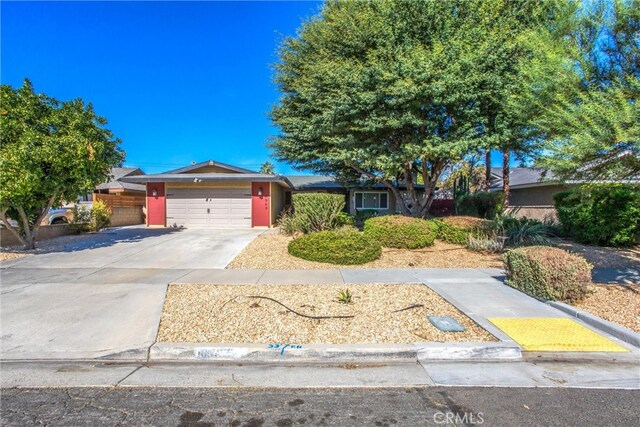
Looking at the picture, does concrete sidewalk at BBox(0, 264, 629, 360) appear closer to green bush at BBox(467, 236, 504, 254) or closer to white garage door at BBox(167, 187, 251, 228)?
green bush at BBox(467, 236, 504, 254)

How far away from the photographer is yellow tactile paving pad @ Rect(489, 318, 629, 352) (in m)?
3.75

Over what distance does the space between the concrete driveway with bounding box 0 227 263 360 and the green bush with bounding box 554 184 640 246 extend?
10.9m

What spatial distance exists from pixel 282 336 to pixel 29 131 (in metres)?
9.78

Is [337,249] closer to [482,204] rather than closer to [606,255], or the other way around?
[606,255]

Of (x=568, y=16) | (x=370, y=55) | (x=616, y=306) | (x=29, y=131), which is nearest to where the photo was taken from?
(x=616, y=306)

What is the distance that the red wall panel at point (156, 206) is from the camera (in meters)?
17.0

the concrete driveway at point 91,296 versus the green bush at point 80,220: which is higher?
the green bush at point 80,220

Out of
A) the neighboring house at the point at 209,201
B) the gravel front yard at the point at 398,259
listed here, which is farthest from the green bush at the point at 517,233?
the neighboring house at the point at 209,201

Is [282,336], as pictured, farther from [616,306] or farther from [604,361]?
[616,306]

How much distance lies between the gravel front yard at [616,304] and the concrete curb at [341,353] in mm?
2054

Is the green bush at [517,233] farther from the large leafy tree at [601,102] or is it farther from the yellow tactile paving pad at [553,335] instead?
the yellow tactile paving pad at [553,335]

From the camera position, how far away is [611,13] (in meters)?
5.37

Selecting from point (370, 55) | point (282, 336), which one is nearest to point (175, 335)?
point (282, 336)

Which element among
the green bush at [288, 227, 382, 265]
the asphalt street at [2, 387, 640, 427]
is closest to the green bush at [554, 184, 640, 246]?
the green bush at [288, 227, 382, 265]
